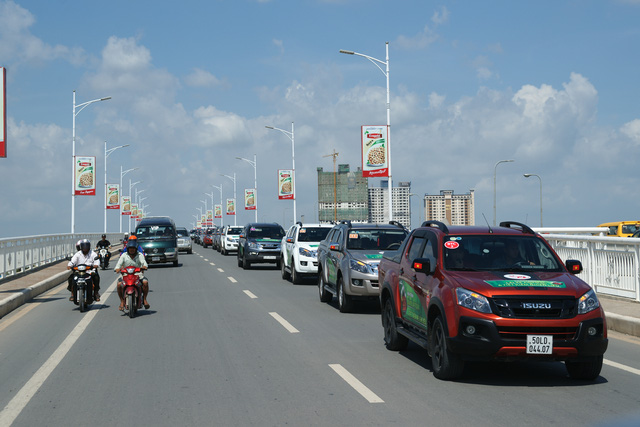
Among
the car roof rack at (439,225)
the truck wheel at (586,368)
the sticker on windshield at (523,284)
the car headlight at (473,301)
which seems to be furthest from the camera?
the car roof rack at (439,225)

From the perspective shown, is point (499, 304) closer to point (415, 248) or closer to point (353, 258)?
point (415, 248)

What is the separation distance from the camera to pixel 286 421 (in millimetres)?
6270

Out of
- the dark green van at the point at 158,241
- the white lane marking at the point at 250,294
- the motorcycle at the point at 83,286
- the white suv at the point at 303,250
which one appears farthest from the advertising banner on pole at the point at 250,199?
the motorcycle at the point at 83,286

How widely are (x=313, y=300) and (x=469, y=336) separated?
10167 mm

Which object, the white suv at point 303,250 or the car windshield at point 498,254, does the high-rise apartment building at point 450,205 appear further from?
the car windshield at point 498,254

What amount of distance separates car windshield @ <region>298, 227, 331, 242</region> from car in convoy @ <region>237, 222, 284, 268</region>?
23.2ft

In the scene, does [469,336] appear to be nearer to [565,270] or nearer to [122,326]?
[565,270]

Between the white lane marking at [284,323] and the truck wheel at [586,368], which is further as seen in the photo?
the white lane marking at [284,323]

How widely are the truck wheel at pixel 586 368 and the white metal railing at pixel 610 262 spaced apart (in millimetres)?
6608

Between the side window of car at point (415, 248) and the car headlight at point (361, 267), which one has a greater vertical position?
the side window of car at point (415, 248)

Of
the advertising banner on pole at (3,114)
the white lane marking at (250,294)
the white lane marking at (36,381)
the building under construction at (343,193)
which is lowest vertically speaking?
the white lane marking at (250,294)

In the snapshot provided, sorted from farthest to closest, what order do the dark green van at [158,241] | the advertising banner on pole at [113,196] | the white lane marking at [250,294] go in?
1. the advertising banner on pole at [113,196]
2. the dark green van at [158,241]
3. the white lane marking at [250,294]

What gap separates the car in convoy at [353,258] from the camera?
47.0 feet

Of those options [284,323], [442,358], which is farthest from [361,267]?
[442,358]
